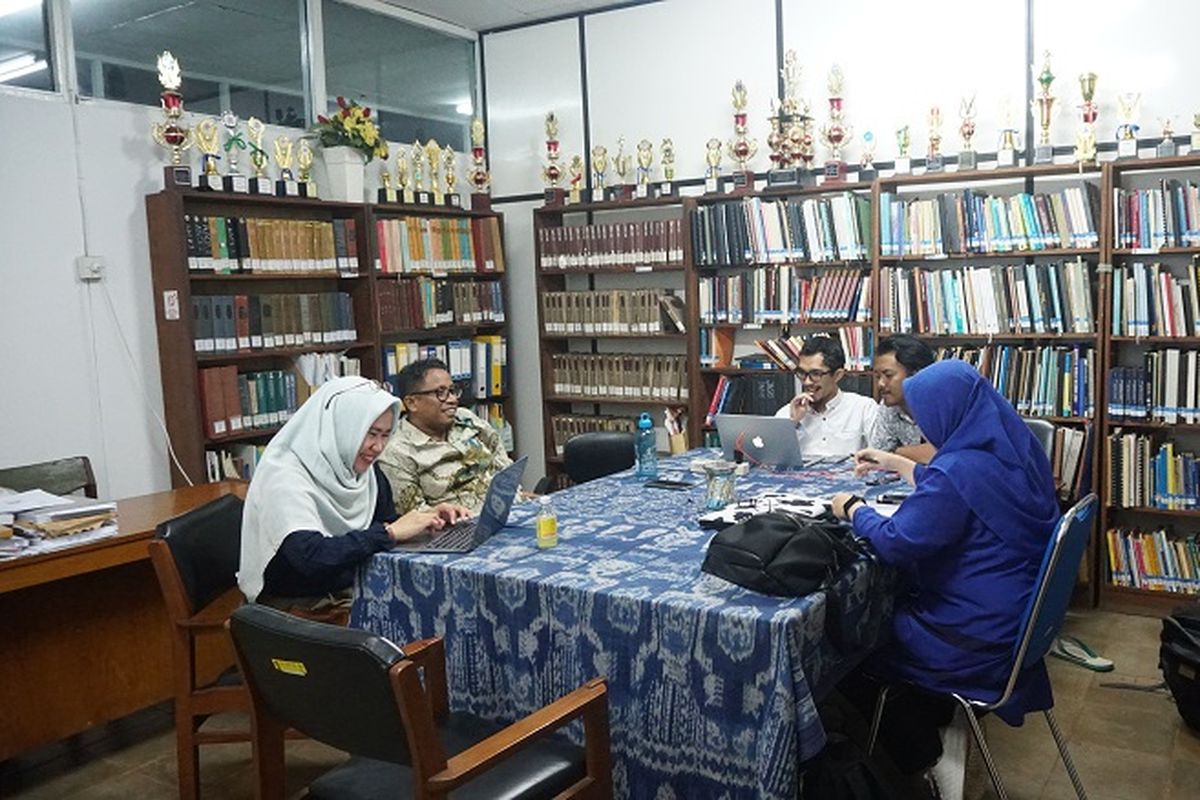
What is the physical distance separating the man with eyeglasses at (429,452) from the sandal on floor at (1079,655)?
7.38ft

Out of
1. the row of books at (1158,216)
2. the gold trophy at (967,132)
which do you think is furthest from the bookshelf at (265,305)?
the row of books at (1158,216)

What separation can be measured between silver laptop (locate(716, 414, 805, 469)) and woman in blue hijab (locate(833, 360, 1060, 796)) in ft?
3.44

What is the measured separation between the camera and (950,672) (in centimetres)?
238

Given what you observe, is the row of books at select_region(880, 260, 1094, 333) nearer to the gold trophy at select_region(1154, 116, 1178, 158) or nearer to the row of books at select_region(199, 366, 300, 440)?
the gold trophy at select_region(1154, 116, 1178, 158)

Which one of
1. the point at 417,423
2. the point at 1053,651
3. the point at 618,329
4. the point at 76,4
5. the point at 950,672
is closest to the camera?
the point at 950,672

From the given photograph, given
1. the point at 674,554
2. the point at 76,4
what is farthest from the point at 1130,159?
the point at 76,4

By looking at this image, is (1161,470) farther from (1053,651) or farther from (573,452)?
(573,452)

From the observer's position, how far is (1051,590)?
2.25 m

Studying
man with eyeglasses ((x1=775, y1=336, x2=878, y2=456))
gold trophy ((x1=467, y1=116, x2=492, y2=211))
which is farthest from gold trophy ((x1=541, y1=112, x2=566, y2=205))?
man with eyeglasses ((x1=775, y1=336, x2=878, y2=456))

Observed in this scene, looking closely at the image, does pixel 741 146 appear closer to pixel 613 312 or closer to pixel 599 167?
pixel 599 167

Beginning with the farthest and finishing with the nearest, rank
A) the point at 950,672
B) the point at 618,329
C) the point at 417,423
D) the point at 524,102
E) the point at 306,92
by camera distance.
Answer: the point at 524,102
the point at 618,329
the point at 306,92
the point at 417,423
the point at 950,672

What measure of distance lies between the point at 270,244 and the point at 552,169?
1804mm

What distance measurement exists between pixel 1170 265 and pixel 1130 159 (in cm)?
52

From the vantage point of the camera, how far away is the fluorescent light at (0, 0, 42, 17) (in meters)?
3.92
